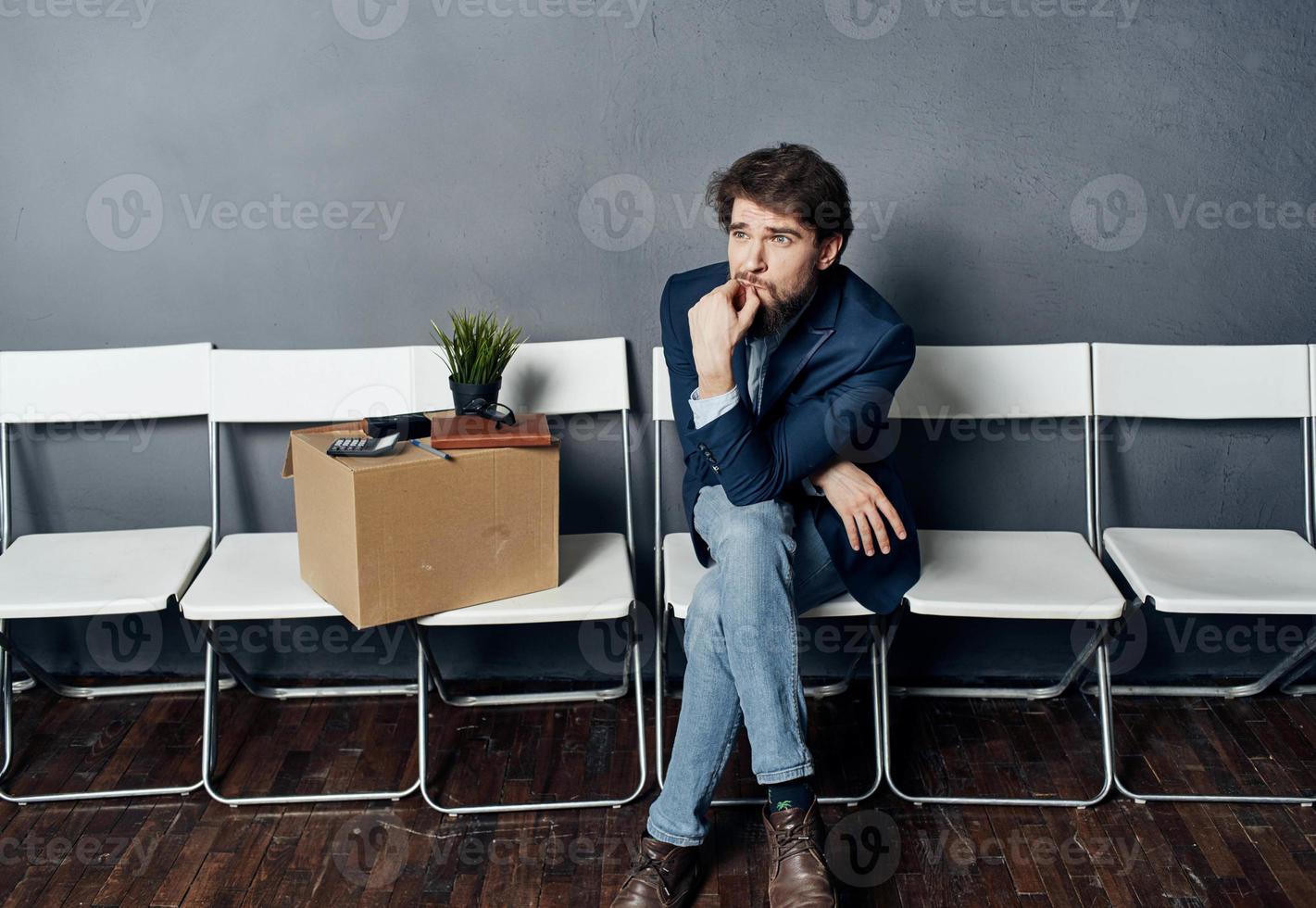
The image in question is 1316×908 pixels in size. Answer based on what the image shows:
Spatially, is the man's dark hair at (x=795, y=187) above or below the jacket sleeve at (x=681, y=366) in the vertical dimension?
above

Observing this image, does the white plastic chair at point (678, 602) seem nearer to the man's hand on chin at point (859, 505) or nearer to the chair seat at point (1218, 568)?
the man's hand on chin at point (859, 505)

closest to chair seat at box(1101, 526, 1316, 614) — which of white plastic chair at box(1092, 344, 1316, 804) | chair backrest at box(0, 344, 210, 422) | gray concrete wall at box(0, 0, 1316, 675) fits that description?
white plastic chair at box(1092, 344, 1316, 804)

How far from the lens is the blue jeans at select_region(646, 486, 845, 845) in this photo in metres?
2.20

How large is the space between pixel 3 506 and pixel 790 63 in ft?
7.61

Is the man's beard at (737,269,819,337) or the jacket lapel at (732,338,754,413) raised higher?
the man's beard at (737,269,819,337)

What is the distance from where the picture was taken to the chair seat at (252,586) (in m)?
2.45

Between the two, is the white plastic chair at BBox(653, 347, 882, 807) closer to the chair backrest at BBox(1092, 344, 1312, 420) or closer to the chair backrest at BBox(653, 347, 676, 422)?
the chair backrest at BBox(653, 347, 676, 422)

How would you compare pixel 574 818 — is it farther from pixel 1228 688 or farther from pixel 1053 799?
pixel 1228 688

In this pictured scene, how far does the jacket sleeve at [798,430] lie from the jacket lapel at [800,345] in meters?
0.06

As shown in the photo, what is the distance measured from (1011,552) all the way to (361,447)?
1.54 m

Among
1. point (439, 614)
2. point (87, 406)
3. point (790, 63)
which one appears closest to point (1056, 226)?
point (790, 63)

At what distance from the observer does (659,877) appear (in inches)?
87.7

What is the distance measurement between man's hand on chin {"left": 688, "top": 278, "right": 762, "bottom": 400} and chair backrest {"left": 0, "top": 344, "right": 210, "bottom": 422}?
138cm

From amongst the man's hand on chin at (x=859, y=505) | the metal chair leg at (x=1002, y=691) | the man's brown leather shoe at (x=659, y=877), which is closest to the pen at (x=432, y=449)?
the man's hand on chin at (x=859, y=505)
